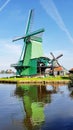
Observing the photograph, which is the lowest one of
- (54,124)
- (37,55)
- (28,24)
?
(54,124)

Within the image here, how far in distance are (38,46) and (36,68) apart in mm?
10377

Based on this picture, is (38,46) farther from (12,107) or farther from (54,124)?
(54,124)

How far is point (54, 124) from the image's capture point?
23.9 metres

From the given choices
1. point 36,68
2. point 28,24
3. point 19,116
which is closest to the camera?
point 19,116

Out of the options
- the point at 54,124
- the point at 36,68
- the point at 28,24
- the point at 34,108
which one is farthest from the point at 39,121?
the point at 28,24

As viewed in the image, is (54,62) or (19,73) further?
(54,62)

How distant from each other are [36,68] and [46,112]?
229 feet

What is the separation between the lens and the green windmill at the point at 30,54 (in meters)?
101

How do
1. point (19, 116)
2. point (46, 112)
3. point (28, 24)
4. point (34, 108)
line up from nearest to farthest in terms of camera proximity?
1. point (19, 116)
2. point (46, 112)
3. point (34, 108)
4. point (28, 24)

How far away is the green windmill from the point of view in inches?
3959

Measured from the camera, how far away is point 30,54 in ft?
332

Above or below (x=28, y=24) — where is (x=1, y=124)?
below

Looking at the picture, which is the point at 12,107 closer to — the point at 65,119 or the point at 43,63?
the point at 65,119

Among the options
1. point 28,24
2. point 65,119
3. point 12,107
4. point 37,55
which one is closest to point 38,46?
point 37,55
